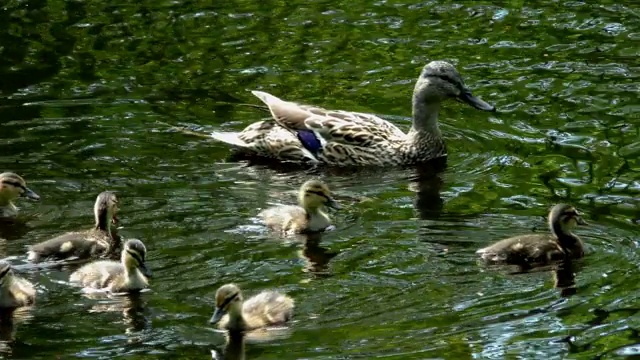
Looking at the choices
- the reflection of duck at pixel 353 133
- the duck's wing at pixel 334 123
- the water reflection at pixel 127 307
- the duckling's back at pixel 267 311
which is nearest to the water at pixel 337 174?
the water reflection at pixel 127 307

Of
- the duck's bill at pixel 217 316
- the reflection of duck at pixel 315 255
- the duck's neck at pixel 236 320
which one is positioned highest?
the duck's bill at pixel 217 316

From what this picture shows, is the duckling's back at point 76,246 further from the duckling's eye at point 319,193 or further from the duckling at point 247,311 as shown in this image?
the duckling at point 247,311

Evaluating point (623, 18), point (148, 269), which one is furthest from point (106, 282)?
point (623, 18)

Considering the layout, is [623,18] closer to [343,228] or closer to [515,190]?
[515,190]

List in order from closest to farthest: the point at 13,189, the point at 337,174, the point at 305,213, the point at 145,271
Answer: the point at 145,271, the point at 305,213, the point at 13,189, the point at 337,174

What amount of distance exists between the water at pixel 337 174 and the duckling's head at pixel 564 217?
0.64ft

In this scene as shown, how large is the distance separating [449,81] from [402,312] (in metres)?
3.96

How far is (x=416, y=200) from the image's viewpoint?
10.4 metres

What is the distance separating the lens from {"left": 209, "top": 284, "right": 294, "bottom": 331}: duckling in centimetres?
801

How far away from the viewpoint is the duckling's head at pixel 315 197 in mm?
9828

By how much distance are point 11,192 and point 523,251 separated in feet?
11.1

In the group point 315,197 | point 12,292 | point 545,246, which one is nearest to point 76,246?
point 12,292

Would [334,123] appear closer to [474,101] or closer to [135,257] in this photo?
[474,101]

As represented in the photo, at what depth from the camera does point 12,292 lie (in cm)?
849
